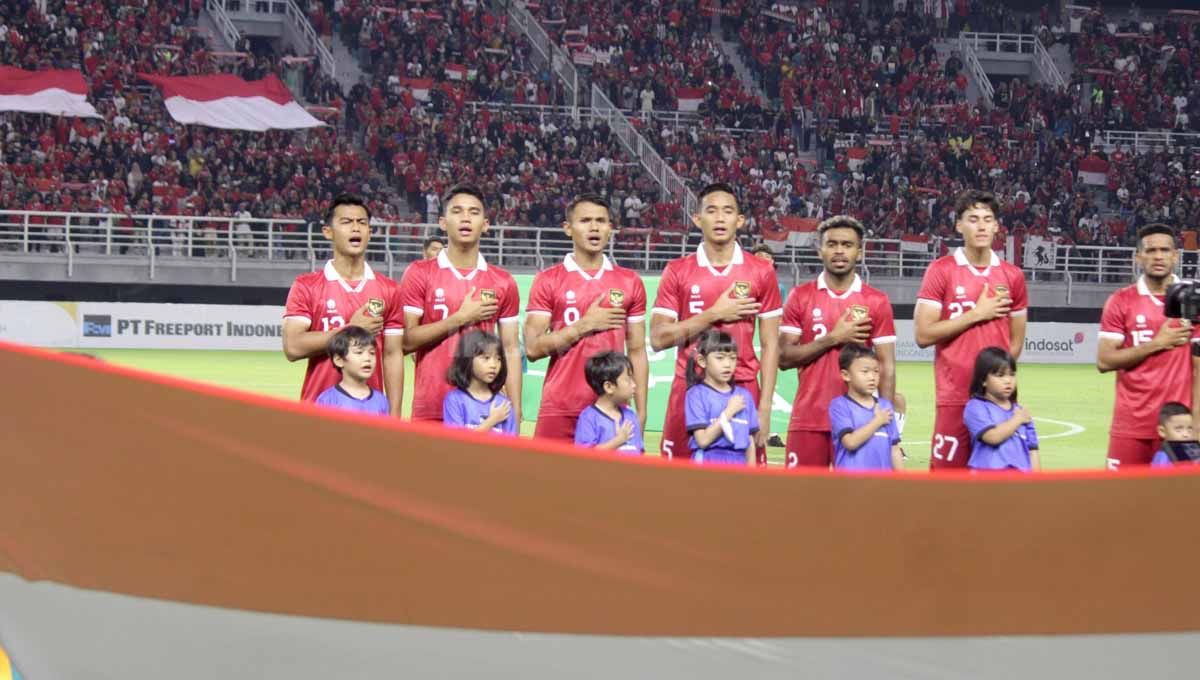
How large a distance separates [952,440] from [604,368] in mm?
1876

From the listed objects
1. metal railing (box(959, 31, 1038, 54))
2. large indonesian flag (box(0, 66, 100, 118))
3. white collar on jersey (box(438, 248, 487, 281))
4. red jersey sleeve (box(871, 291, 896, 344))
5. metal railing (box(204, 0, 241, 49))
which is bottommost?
red jersey sleeve (box(871, 291, 896, 344))

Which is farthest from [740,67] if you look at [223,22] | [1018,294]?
[1018,294]

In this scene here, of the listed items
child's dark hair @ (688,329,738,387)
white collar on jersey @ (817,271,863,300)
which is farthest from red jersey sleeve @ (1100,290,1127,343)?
child's dark hair @ (688,329,738,387)

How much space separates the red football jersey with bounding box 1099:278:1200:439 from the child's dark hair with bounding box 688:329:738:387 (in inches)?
75.5

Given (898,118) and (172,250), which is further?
(898,118)

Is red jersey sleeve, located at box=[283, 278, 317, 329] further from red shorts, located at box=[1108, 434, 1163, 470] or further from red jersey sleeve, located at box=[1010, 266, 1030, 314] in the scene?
red shorts, located at box=[1108, 434, 1163, 470]

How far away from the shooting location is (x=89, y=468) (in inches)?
110

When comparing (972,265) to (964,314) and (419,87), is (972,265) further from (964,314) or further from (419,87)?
(419,87)

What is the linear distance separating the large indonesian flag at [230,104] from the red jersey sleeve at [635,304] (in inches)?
957

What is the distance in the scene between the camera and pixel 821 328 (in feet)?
22.8

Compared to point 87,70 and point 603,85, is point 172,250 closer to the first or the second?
point 87,70

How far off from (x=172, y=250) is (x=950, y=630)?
26641 millimetres

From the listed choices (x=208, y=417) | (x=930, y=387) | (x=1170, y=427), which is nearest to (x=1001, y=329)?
(x=1170, y=427)

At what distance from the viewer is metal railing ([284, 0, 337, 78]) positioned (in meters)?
35.1
